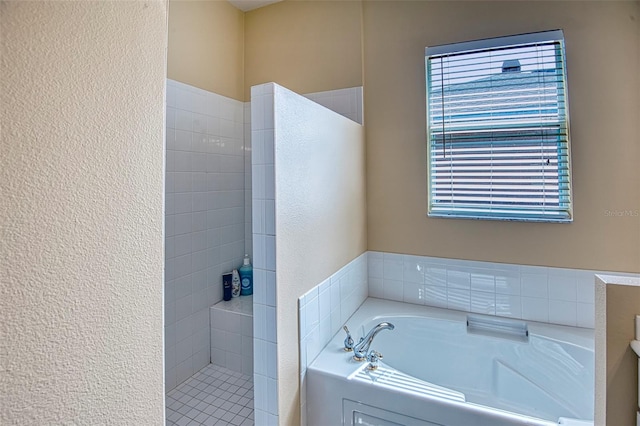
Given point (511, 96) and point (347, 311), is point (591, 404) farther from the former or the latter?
point (511, 96)

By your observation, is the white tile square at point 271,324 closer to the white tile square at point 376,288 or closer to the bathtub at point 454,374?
the bathtub at point 454,374

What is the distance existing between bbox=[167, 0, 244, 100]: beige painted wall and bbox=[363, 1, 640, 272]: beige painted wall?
3.46 ft

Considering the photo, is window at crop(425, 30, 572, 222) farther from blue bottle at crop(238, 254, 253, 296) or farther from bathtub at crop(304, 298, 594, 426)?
blue bottle at crop(238, 254, 253, 296)

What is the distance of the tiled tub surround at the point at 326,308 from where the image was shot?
1410 mm

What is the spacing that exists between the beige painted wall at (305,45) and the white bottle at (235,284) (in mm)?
1449

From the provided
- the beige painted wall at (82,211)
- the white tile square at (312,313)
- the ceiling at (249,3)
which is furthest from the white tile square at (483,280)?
the ceiling at (249,3)

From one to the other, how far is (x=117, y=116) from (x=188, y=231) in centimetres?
167

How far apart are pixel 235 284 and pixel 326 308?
1.06 meters

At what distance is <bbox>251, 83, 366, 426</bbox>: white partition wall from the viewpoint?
1216mm

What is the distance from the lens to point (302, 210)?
140cm

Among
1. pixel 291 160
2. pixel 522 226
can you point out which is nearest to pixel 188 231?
pixel 291 160

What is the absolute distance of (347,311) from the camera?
1919 millimetres

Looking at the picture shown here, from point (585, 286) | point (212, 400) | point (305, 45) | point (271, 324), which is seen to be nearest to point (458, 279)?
point (585, 286)

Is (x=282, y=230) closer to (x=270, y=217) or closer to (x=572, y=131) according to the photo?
(x=270, y=217)
